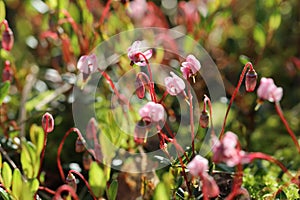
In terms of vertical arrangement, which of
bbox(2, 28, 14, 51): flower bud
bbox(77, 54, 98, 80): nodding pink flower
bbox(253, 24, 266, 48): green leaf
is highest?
bbox(253, 24, 266, 48): green leaf

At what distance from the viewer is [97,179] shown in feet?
3.18

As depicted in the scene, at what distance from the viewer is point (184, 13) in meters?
1.63

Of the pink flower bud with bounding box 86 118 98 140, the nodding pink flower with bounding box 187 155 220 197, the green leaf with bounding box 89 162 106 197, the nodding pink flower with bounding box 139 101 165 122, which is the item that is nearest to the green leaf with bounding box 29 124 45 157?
the pink flower bud with bounding box 86 118 98 140

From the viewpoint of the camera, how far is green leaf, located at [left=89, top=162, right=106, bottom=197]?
3.14 feet

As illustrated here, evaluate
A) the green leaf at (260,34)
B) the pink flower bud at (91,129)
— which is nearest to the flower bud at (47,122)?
the pink flower bud at (91,129)

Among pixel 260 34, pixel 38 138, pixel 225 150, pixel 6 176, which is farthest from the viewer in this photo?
pixel 260 34

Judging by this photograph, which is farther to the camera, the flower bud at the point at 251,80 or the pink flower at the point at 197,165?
the flower bud at the point at 251,80

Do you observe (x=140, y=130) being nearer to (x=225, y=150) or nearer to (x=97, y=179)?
(x=97, y=179)

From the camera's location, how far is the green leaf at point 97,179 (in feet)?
3.14

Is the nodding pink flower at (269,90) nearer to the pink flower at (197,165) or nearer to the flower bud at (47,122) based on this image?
the pink flower at (197,165)

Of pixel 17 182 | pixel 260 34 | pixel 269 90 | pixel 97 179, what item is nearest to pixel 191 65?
pixel 269 90

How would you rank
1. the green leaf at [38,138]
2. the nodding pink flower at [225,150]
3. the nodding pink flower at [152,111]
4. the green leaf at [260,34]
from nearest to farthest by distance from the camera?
the nodding pink flower at [225,150]
the nodding pink flower at [152,111]
the green leaf at [38,138]
the green leaf at [260,34]

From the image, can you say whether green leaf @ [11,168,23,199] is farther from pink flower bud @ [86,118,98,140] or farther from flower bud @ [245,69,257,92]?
flower bud @ [245,69,257,92]

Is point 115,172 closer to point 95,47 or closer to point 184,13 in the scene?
point 95,47
